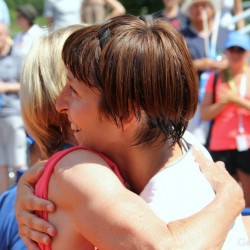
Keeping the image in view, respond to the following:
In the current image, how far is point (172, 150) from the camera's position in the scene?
160 centimetres

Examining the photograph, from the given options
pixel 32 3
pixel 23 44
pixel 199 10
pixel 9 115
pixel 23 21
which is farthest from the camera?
pixel 32 3

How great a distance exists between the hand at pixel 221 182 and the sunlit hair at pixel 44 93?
21.7 inches

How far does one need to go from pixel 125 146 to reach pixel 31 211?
290 mm

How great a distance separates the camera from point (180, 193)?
4.96 feet

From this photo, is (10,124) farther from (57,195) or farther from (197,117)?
(57,195)

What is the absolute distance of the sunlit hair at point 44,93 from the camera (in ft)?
6.96

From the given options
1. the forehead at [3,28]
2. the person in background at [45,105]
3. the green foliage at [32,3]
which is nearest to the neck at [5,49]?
the forehead at [3,28]

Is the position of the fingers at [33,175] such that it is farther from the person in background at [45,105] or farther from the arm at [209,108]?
the arm at [209,108]

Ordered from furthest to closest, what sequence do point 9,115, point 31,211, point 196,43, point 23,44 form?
point 23,44 < point 9,115 < point 196,43 < point 31,211

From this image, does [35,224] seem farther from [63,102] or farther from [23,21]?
[23,21]

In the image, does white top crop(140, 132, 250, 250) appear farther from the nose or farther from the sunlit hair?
the sunlit hair

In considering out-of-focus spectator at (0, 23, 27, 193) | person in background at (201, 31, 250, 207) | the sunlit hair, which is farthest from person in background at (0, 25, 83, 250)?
out-of-focus spectator at (0, 23, 27, 193)

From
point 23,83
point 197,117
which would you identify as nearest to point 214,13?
point 197,117

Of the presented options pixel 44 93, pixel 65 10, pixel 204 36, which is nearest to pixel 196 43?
pixel 204 36
